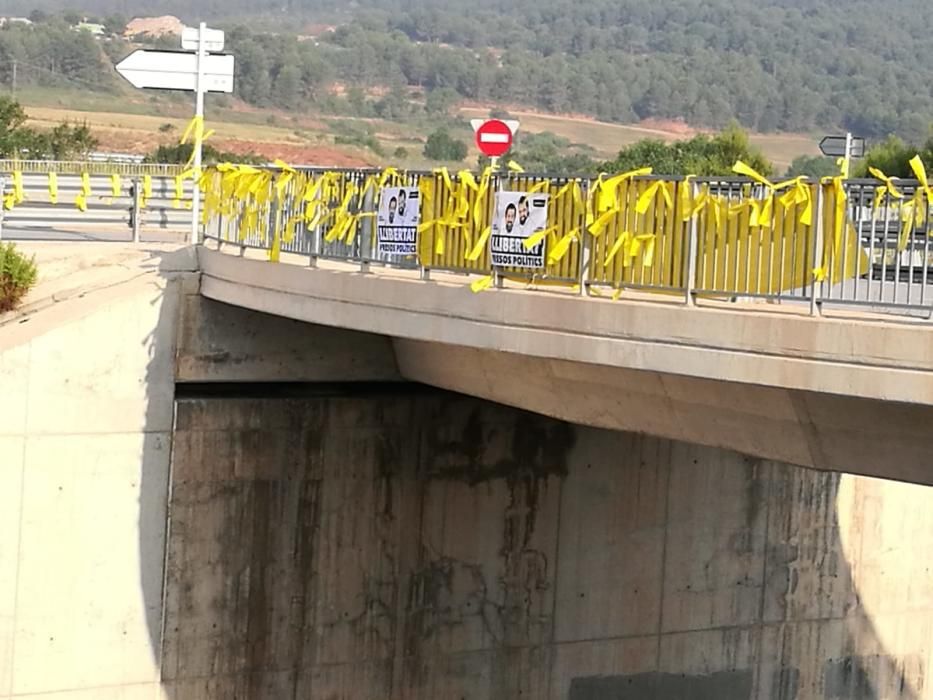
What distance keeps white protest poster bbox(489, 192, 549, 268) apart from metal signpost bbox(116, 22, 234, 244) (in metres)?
5.13

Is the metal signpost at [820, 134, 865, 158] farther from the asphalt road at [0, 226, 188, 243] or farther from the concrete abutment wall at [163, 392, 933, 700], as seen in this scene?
the asphalt road at [0, 226, 188, 243]

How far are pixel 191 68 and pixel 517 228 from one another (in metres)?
6.01

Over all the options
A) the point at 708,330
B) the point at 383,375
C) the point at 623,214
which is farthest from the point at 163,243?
the point at 708,330

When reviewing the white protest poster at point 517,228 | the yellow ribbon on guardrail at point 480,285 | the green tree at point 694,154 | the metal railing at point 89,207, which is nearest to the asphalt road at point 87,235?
the metal railing at point 89,207

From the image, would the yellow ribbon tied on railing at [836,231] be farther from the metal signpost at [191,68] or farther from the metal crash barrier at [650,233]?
the metal signpost at [191,68]

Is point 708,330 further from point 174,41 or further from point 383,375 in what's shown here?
point 174,41

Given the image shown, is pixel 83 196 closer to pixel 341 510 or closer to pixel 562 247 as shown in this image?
pixel 341 510

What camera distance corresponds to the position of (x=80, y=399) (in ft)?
52.4

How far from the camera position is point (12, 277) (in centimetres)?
1681

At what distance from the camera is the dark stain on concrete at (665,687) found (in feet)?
61.0

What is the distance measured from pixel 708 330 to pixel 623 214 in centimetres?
164

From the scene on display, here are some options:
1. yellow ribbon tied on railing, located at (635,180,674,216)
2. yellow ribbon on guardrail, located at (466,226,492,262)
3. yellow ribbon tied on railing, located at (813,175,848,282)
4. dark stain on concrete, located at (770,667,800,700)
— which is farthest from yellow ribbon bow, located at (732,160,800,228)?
dark stain on concrete, located at (770,667,800,700)

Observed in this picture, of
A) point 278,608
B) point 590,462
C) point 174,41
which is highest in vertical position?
point 174,41

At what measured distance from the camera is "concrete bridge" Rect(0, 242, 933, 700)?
15703mm
